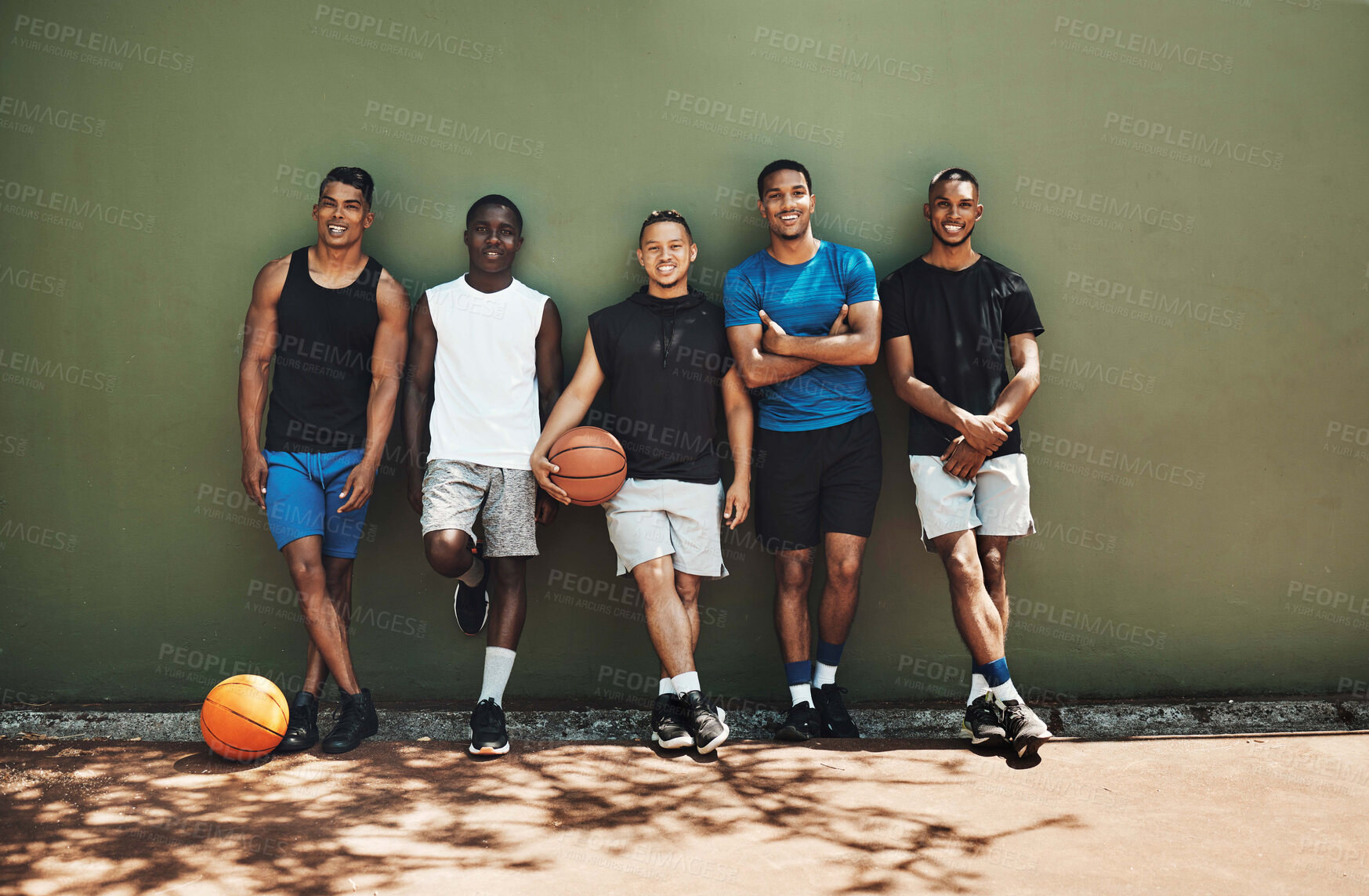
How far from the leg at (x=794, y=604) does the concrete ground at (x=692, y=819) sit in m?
0.43

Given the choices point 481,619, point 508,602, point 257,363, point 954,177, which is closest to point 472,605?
point 481,619

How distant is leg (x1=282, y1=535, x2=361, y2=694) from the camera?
4043 mm

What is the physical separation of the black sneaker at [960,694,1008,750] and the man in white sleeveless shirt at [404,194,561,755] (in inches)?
78.6

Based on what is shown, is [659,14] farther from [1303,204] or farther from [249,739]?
[249,739]

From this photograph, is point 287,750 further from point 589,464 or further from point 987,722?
point 987,722

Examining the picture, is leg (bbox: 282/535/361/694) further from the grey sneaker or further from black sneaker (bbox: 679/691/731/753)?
the grey sneaker

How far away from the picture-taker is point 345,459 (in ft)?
13.8

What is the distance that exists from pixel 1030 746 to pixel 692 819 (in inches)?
58.5

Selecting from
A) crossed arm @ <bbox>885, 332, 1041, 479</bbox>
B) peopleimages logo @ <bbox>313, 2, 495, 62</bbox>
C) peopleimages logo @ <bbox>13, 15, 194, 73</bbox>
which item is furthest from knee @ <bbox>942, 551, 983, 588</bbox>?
peopleimages logo @ <bbox>13, 15, 194, 73</bbox>

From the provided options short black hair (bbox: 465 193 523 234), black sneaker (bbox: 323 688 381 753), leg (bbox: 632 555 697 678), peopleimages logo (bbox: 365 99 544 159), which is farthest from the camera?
peopleimages logo (bbox: 365 99 544 159)

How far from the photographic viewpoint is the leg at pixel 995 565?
4273 mm

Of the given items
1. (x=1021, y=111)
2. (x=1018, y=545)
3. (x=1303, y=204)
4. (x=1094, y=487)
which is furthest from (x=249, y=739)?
(x=1303, y=204)

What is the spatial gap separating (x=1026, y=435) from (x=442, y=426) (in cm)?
282

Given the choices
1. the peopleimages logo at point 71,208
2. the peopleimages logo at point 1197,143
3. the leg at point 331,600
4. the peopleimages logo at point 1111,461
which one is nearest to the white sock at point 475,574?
the leg at point 331,600
